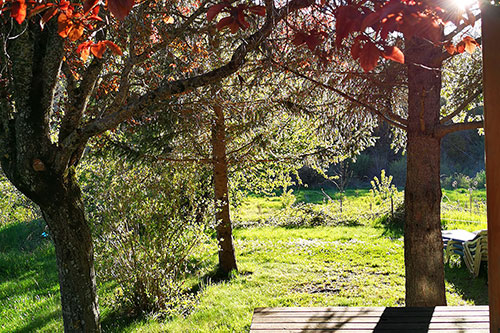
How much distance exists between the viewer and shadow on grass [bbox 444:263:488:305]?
530 cm

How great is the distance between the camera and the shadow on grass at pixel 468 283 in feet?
17.4

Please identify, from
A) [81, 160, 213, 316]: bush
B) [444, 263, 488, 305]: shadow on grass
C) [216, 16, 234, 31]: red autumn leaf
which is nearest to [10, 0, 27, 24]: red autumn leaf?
[216, 16, 234, 31]: red autumn leaf

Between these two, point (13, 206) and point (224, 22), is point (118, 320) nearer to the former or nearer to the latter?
point (224, 22)

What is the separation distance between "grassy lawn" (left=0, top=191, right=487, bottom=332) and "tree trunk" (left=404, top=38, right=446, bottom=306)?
1649 mm

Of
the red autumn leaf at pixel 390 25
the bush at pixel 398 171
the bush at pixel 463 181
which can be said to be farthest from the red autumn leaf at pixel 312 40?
the bush at pixel 398 171

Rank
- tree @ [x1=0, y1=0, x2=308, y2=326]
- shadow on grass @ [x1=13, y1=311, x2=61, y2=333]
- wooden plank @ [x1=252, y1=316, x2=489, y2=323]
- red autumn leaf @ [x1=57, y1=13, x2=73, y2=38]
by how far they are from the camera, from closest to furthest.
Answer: red autumn leaf @ [x1=57, y1=13, x2=73, y2=38] < tree @ [x1=0, y1=0, x2=308, y2=326] < wooden plank @ [x1=252, y1=316, x2=489, y2=323] < shadow on grass @ [x1=13, y1=311, x2=61, y2=333]

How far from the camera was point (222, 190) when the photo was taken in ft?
21.4

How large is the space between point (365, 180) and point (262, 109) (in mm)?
13316

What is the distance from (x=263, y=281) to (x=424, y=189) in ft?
10.5

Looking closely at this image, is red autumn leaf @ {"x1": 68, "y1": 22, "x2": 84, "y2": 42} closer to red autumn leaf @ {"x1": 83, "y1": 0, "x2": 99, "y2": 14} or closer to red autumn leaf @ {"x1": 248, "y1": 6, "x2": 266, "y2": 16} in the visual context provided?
red autumn leaf @ {"x1": 83, "y1": 0, "x2": 99, "y2": 14}

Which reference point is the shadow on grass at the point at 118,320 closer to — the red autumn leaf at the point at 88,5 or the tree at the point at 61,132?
the tree at the point at 61,132

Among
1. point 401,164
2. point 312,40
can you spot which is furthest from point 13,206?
point 401,164

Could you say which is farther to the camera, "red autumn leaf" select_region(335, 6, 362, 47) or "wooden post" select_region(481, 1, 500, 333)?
"red autumn leaf" select_region(335, 6, 362, 47)

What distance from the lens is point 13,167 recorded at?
246 cm
